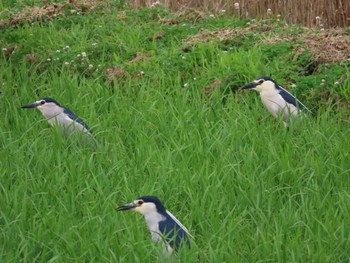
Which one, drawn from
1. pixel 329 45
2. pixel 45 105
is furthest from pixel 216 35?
pixel 45 105

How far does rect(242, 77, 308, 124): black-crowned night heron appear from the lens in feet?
24.2

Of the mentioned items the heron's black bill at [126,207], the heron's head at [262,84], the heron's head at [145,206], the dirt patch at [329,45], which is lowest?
the dirt patch at [329,45]

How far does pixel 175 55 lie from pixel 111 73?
23.5 inches

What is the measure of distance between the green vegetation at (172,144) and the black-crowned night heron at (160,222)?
8cm

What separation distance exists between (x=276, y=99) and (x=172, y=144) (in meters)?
1.04

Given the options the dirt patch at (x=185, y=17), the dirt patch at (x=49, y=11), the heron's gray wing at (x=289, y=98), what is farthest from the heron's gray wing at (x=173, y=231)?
the dirt patch at (x=49, y=11)

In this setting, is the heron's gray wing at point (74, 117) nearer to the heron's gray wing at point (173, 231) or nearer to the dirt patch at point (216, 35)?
the heron's gray wing at point (173, 231)

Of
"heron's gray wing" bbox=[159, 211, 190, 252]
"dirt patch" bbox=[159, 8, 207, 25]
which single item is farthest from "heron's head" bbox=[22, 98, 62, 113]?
"dirt patch" bbox=[159, 8, 207, 25]

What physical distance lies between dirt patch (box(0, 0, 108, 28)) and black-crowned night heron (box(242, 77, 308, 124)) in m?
3.44

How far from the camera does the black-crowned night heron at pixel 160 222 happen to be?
5.04 metres

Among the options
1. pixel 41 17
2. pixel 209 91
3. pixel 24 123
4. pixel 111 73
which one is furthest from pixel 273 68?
pixel 41 17

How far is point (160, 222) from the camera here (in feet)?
17.1

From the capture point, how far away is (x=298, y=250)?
494 cm

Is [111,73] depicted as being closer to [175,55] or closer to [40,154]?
[175,55]
